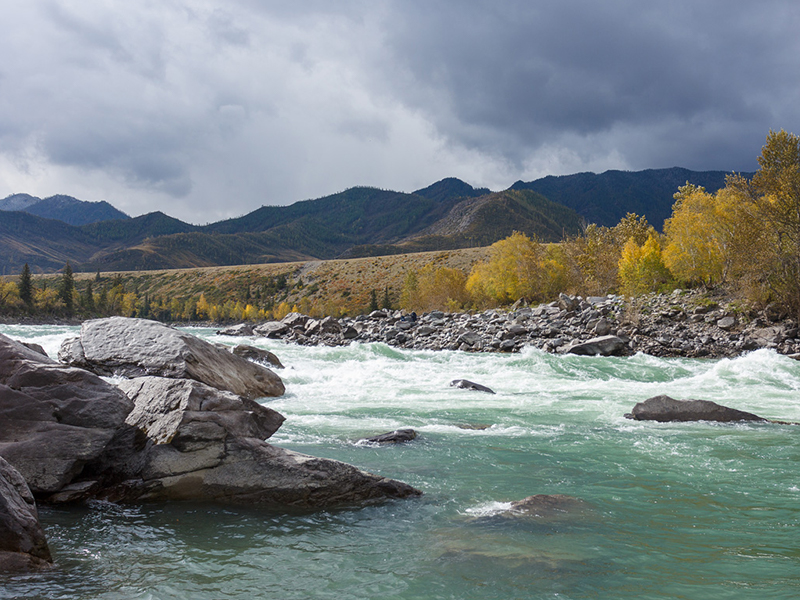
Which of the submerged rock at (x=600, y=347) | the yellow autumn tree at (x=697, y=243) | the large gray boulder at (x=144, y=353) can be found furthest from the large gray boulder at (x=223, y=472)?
the yellow autumn tree at (x=697, y=243)

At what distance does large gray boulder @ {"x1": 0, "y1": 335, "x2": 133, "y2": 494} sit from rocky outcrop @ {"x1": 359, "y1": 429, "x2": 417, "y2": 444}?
562cm

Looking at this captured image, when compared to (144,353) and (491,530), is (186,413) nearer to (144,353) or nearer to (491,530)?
(491,530)

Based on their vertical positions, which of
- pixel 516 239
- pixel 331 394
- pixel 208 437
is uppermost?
pixel 516 239

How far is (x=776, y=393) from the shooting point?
2122 centimetres

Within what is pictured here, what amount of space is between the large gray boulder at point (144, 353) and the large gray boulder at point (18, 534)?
808 cm

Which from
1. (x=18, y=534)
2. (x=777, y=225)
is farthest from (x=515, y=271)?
(x=18, y=534)

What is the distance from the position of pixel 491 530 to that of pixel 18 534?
5817mm

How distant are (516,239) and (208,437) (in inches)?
2707

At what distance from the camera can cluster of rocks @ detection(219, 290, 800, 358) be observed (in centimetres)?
3606

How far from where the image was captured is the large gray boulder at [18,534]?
545cm

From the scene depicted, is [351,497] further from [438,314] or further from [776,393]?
[438,314]

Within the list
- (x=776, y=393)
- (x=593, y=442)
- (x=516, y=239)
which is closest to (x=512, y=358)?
(x=776, y=393)

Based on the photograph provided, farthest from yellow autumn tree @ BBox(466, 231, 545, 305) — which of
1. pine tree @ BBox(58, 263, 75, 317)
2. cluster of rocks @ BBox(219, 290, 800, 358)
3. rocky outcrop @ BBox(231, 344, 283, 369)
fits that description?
pine tree @ BBox(58, 263, 75, 317)

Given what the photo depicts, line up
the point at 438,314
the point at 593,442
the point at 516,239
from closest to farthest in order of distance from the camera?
the point at 593,442 → the point at 438,314 → the point at 516,239
